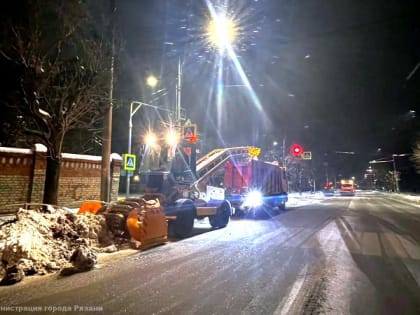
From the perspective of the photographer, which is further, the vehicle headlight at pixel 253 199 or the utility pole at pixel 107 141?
the vehicle headlight at pixel 253 199

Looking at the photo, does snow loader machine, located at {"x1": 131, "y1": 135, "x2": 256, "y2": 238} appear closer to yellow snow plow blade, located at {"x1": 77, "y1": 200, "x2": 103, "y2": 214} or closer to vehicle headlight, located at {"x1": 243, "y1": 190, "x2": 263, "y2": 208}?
yellow snow plow blade, located at {"x1": 77, "y1": 200, "x2": 103, "y2": 214}

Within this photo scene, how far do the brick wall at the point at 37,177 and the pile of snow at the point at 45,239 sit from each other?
6347 millimetres

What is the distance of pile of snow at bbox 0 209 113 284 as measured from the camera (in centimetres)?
729

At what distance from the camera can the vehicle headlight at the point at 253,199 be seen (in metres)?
20.0

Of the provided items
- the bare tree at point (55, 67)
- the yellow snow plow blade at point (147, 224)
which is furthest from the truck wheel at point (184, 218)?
the bare tree at point (55, 67)

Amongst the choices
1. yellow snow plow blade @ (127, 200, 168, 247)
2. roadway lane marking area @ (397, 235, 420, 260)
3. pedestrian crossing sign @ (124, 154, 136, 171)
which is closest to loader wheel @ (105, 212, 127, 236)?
yellow snow plow blade @ (127, 200, 168, 247)

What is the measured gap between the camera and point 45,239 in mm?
8305

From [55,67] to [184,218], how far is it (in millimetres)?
6157

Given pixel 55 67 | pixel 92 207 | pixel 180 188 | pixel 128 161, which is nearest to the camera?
pixel 55 67

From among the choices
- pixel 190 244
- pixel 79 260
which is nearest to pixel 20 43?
pixel 79 260

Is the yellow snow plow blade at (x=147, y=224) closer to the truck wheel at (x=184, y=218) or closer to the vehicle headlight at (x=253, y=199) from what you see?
the truck wheel at (x=184, y=218)

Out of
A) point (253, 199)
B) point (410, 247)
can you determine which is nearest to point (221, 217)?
point (253, 199)

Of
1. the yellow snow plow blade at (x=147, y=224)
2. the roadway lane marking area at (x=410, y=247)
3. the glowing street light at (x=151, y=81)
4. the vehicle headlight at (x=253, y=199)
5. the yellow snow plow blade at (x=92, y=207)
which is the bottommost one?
the roadway lane marking area at (x=410, y=247)

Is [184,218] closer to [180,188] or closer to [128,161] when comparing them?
[180,188]
